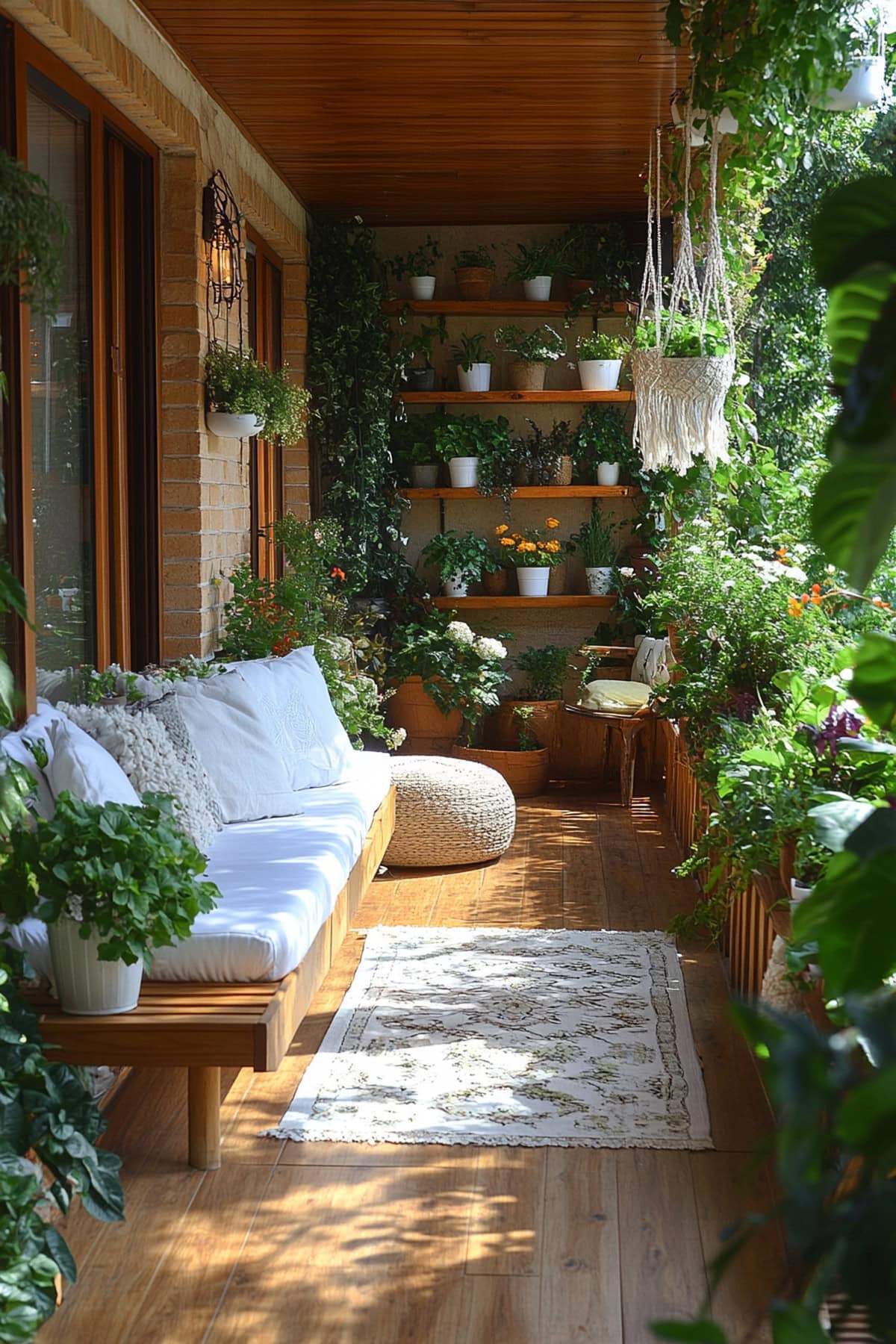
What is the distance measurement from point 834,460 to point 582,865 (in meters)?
5.14

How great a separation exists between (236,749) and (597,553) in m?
3.83

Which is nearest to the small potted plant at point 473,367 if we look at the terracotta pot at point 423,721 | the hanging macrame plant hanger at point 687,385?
the terracotta pot at point 423,721

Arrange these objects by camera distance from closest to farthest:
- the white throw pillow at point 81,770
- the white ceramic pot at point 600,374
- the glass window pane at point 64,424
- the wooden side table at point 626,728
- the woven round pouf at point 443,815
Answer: the white throw pillow at point 81,770
the glass window pane at point 64,424
the woven round pouf at point 443,815
the wooden side table at point 626,728
the white ceramic pot at point 600,374

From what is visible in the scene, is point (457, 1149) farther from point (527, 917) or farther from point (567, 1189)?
point (527, 917)

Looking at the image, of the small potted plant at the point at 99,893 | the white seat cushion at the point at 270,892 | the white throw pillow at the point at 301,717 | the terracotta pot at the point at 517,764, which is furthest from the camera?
the terracotta pot at the point at 517,764

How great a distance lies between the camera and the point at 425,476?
7.55 metres

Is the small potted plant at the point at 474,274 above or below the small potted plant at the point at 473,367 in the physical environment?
above

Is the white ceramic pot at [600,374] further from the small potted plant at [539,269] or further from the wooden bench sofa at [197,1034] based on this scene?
the wooden bench sofa at [197,1034]

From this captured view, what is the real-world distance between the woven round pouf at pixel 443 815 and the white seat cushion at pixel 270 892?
80cm

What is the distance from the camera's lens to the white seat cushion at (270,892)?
9.71 feet

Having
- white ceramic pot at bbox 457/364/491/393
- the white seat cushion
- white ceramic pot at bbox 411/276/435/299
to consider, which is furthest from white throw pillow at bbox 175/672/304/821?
white ceramic pot at bbox 411/276/435/299

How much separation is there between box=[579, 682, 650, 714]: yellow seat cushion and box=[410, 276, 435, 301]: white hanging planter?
227 cm

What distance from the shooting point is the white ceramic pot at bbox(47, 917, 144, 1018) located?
8.84 ft

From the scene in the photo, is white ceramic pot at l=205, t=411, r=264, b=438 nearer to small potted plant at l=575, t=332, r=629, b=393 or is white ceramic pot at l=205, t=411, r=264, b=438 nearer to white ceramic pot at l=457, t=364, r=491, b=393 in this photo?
white ceramic pot at l=457, t=364, r=491, b=393
